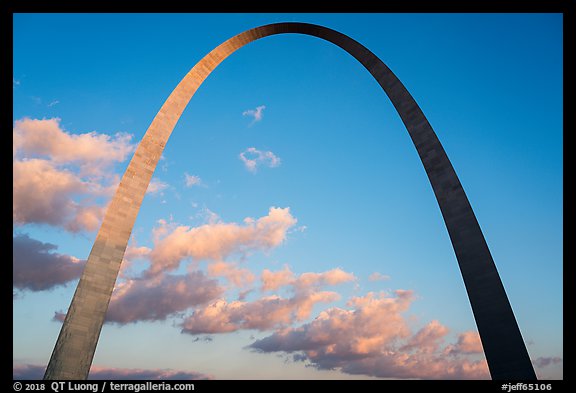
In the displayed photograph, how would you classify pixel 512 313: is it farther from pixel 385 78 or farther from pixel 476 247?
pixel 385 78

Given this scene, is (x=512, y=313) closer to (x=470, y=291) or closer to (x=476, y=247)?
(x=470, y=291)
